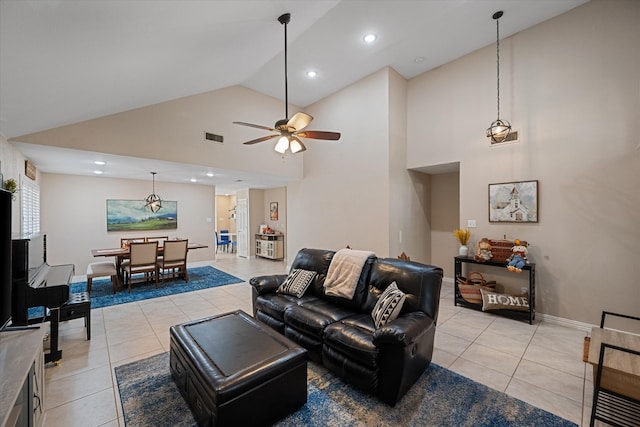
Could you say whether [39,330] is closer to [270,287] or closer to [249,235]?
[270,287]

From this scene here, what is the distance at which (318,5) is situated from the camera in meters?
2.91

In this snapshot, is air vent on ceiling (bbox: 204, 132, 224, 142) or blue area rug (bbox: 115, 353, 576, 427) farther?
air vent on ceiling (bbox: 204, 132, 224, 142)

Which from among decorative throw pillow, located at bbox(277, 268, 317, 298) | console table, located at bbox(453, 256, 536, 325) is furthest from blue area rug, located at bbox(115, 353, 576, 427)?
console table, located at bbox(453, 256, 536, 325)

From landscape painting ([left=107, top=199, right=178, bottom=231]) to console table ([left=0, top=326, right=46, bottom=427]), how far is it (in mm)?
5699

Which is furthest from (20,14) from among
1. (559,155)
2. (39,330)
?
(559,155)

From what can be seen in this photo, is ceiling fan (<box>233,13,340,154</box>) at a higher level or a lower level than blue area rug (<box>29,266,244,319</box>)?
higher

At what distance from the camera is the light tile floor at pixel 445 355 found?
6.61ft

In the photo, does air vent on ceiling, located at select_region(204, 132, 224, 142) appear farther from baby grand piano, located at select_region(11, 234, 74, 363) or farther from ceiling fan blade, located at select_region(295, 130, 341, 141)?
baby grand piano, located at select_region(11, 234, 74, 363)

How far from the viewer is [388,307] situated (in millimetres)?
2371

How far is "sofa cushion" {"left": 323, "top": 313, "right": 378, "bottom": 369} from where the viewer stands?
2.02 m

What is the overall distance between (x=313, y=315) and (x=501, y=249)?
3133 mm

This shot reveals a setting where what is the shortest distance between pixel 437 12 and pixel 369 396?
14.9 ft

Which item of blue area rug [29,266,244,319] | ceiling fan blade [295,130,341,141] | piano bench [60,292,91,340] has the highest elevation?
ceiling fan blade [295,130,341,141]

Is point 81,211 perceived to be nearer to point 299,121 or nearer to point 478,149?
point 299,121
